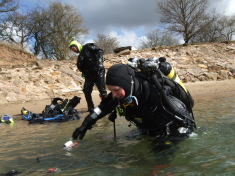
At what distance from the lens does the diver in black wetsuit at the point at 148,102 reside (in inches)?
104

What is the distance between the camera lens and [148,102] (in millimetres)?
2857

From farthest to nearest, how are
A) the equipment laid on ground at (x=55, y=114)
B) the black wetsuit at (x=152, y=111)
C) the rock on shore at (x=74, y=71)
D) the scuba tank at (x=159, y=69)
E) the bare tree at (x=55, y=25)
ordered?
the bare tree at (x=55, y=25)
the rock on shore at (x=74, y=71)
the equipment laid on ground at (x=55, y=114)
the scuba tank at (x=159, y=69)
the black wetsuit at (x=152, y=111)

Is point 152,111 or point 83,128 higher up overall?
point 152,111

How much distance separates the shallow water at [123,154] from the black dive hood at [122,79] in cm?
79

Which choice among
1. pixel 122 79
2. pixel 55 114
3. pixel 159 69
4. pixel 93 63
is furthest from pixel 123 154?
pixel 55 114

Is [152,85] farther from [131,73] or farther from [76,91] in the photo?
[76,91]

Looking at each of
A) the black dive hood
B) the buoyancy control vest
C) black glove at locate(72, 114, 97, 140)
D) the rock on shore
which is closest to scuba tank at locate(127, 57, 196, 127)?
the black dive hood

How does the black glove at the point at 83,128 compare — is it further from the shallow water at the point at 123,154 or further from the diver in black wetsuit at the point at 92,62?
the diver in black wetsuit at the point at 92,62

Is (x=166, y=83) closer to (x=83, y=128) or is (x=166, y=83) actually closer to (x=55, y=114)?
(x=83, y=128)

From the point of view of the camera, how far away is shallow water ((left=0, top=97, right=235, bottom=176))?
2301mm

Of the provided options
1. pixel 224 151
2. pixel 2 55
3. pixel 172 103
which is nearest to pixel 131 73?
pixel 172 103

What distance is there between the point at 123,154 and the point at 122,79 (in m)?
0.97

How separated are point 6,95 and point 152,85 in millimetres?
7197

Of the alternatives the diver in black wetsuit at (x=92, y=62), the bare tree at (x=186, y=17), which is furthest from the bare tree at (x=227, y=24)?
the diver in black wetsuit at (x=92, y=62)
